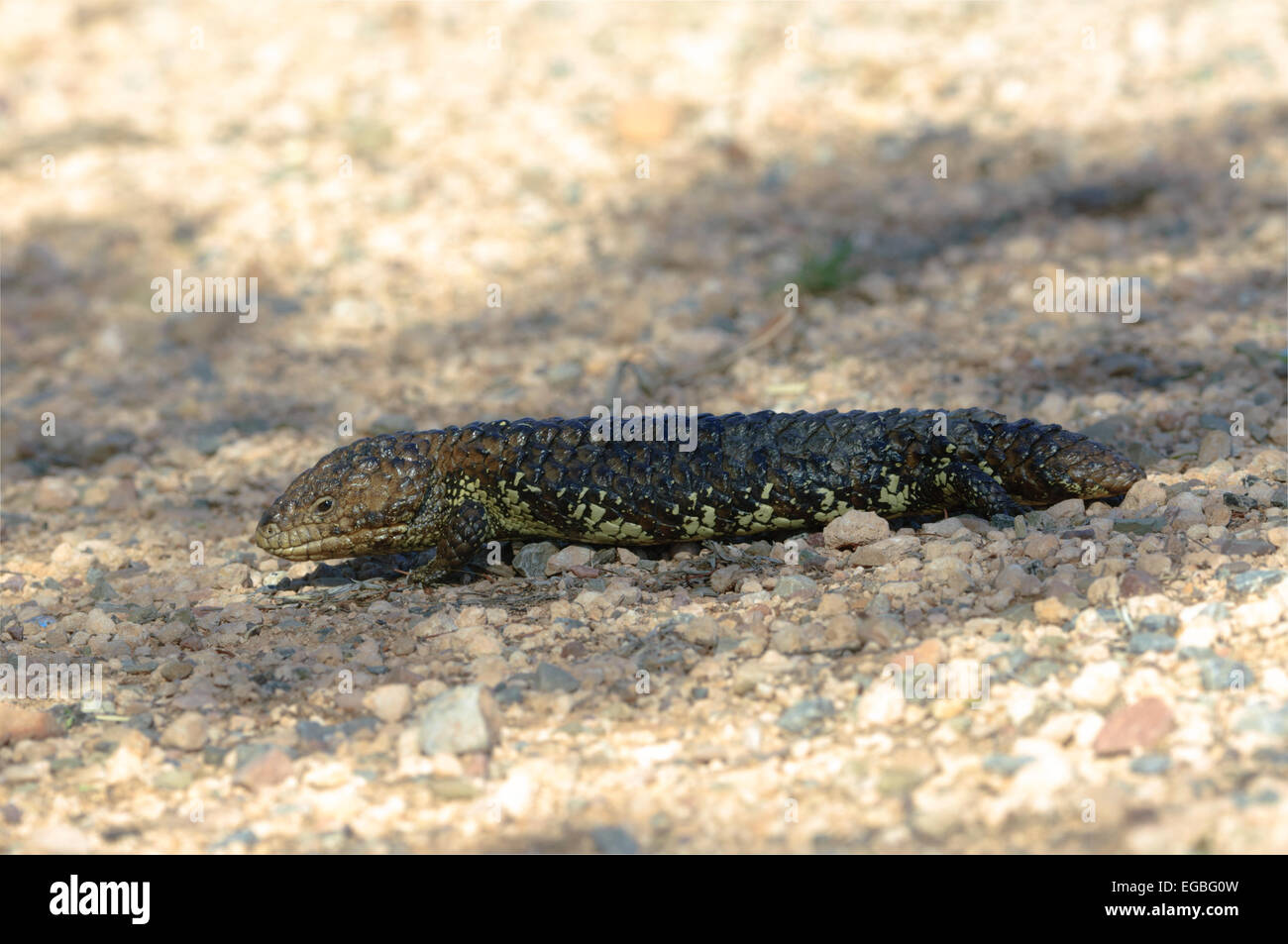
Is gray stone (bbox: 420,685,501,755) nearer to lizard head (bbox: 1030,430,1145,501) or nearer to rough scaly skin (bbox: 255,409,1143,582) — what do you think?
rough scaly skin (bbox: 255,409,1143,582)

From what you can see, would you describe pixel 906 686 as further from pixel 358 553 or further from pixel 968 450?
pixel 358 553

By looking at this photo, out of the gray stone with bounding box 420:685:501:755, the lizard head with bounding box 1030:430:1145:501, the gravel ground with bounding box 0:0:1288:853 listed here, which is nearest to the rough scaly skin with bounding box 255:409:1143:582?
the lizard head with bounding box 1030:430:1145:501

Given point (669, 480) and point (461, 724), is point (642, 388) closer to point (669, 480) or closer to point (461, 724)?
point (669, 480)

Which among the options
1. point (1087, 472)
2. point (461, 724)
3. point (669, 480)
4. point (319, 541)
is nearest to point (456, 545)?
point (319, 541)

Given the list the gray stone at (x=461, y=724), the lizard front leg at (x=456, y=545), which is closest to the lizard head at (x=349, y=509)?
the lizard front leg at (x=456, y=545)

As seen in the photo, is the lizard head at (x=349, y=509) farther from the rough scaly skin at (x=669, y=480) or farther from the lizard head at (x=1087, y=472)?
the lizard head at (x=1087, y=472)

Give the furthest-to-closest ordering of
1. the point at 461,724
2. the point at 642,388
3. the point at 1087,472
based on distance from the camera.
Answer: the point at 642,388 → the point at 1087,472 → the point at 461,724
